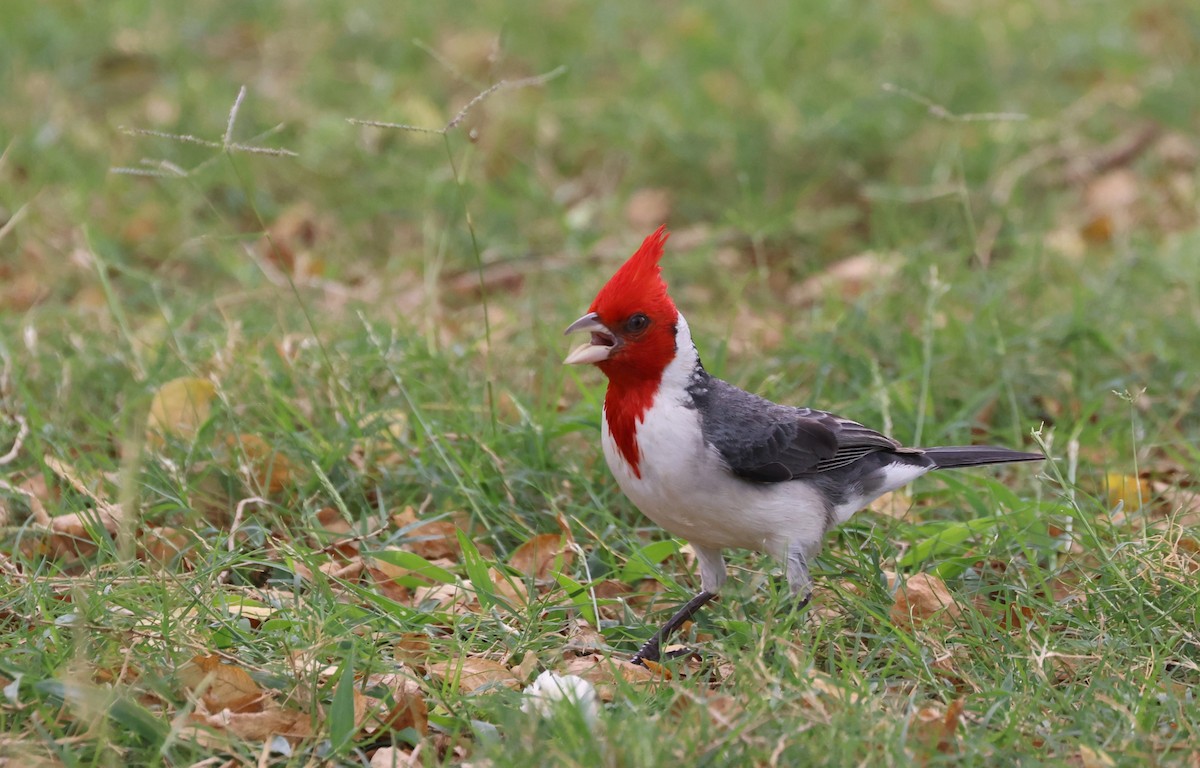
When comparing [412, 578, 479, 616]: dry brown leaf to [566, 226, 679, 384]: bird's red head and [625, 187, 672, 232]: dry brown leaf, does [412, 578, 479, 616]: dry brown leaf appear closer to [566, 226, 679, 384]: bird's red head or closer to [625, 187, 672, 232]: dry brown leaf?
[566, 226, 679, 384]: bird's red head

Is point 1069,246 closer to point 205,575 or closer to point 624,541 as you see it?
point 624,541

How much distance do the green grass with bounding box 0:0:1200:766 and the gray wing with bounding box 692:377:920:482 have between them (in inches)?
10.0

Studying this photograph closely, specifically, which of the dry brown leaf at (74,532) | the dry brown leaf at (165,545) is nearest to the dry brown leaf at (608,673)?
the dry brown leaf at (165,545)

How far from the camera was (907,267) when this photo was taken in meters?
5.22

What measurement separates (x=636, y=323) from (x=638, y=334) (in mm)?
28

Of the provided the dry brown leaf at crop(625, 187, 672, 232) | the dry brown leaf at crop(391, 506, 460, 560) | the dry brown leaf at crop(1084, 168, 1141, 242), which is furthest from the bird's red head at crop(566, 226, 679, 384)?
the dry brown leaf at crop(1084, 168, 1141, 242)

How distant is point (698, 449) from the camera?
3256 millimetres

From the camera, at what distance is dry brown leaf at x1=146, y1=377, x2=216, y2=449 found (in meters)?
4.09

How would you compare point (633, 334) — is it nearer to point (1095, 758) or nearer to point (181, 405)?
point (1095, 758)

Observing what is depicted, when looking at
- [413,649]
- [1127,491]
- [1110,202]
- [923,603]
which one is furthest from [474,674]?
[1110,202]

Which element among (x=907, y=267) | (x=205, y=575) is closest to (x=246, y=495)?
(x=205, y=575)

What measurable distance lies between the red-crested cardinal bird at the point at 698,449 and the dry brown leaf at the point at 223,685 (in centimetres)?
91

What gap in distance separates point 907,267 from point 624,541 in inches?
82.9

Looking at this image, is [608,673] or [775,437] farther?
[775,437]
